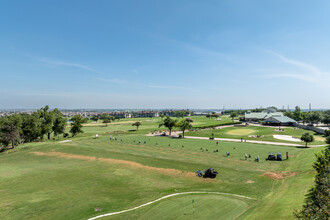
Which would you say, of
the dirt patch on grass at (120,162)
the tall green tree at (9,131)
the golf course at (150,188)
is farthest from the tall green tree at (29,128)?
the golf course at (150,188)

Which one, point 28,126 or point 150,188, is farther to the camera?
point 28,126

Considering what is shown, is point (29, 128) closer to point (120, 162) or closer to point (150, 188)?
point (120, 162)

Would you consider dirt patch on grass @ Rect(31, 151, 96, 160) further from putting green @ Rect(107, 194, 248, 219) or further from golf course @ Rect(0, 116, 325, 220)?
putting green @ Rect(107, 194, 248, 219)

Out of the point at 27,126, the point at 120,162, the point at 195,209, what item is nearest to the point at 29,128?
the point at 27,126

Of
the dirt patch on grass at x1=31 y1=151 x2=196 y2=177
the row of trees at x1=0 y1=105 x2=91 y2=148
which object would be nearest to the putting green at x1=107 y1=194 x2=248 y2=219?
the dirt patch on grass at x1=31 y1=151 x2=196 y2=177

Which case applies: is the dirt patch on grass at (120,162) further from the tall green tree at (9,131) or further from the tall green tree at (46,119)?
the tall green tree at (46,119)
